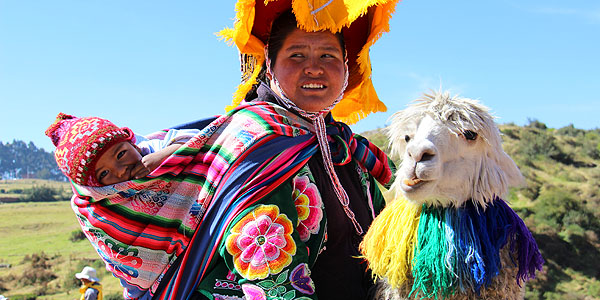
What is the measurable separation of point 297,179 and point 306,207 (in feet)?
0.40

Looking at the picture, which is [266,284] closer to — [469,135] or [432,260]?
[432,260]

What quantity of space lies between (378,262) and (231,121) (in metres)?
0.85

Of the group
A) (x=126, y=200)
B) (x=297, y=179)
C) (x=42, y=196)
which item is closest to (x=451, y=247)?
(x=297, y=179)

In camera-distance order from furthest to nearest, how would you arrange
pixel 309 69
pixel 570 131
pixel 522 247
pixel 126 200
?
pixel 570 131 → pixel 309 69 → pixel 126 200 → pixel 522 247

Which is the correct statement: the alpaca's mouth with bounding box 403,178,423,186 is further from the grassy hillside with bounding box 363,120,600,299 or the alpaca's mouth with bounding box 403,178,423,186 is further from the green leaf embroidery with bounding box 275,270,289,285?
the grassy hillside with bounding box 363,120,600,299

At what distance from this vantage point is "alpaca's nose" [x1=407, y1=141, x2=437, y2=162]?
1668 mm

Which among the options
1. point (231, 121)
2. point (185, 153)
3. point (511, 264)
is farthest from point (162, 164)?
point (511, 264)

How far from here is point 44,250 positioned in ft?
116

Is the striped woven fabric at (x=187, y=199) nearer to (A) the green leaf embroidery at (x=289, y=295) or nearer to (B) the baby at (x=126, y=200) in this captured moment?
(B) the baby at (x=126, y=200)

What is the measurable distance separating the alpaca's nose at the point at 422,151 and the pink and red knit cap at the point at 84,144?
1.11 m

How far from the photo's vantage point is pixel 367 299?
2.13 metres

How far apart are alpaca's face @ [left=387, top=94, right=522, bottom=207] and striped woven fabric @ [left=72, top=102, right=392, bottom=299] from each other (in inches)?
21.5

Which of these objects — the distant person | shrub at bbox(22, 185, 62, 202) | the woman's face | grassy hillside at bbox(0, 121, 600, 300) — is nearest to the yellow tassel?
the woman's face

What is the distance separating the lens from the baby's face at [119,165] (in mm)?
1966
